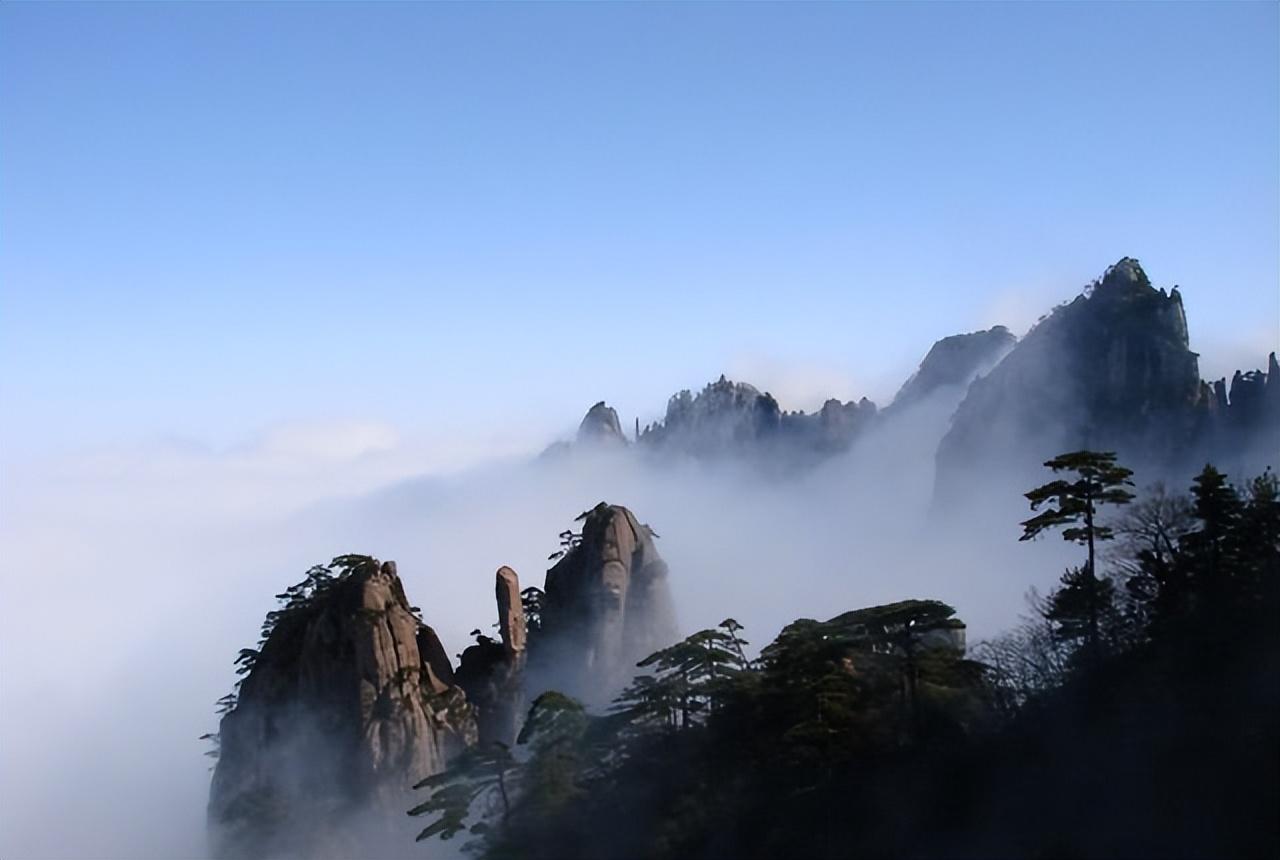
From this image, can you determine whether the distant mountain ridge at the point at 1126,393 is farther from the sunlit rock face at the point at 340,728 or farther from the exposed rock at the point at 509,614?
the sunlit rock face at the point at 340,728

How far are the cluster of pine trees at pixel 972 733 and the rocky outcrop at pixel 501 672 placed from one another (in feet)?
62.0

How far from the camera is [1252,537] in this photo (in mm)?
48969

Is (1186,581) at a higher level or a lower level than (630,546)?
lower

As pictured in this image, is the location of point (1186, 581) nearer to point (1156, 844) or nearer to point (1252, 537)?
point (1252, 537)

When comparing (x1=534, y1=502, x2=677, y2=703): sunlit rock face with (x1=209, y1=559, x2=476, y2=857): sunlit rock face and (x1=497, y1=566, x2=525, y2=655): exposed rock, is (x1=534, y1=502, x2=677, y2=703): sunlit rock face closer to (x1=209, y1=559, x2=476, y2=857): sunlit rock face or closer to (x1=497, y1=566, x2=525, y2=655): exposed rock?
(x1=497, y1=566, x2=525, y2=655): exposed rock

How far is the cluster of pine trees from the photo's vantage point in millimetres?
41344

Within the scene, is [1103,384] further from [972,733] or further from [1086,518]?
[972,733]

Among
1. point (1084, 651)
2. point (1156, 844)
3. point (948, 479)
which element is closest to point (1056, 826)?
point (1156, 844)

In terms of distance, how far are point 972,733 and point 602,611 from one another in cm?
3604

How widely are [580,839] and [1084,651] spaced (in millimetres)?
21549

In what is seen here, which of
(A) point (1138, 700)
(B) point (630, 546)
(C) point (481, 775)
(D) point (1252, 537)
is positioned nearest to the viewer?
(A) point (1138, 700)

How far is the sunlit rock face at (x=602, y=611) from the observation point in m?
80.6

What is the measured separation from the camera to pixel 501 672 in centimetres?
8012

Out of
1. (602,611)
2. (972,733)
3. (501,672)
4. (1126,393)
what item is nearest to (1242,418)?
(1126,393)
